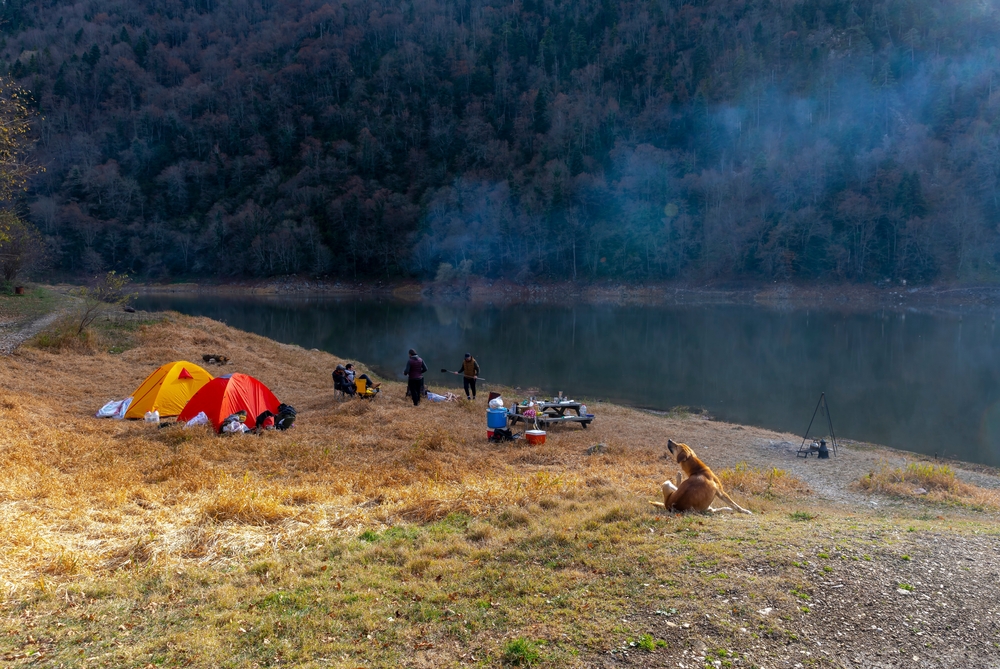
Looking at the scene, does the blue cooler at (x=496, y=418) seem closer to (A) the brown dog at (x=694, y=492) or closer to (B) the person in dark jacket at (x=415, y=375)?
(B) the person in dark jacket at (x=415, y=375)

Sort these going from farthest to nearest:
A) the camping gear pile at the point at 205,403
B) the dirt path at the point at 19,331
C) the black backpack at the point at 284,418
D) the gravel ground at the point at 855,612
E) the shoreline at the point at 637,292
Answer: the shoreline at the point at 637,292
the dirt path at the point at 19,331
the black backpack at the point at 284,418
the camping gear pile at the point at 205,403
the gravel ground at the point at 855,612

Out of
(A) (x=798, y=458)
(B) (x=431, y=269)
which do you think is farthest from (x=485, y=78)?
(A) (x=798, y=458)

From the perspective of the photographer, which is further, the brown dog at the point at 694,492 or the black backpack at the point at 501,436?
the black backpack at the point at 501,436

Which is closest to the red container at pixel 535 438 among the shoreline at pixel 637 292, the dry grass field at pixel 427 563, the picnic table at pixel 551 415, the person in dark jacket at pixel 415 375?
the picnic table at pixel 551 415

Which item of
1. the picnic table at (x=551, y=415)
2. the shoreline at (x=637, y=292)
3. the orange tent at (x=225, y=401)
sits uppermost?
the orange tent at (x=225, y=401)

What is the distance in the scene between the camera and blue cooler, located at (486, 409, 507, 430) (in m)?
12.4

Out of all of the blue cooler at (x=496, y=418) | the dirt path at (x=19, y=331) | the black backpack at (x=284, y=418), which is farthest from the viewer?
the dirt path at (x=19, y=331)

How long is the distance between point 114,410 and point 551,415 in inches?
368

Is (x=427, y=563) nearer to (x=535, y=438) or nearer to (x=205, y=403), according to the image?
(x=535, y=438)

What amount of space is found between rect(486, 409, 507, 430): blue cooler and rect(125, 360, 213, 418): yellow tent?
260 inches

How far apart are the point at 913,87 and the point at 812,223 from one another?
2826 centimetres

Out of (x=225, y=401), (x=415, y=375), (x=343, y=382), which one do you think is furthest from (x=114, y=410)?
(x=415, y=375)

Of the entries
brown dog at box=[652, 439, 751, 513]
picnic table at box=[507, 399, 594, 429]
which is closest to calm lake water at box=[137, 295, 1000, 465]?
picnic table at box=[507, 399, 594, 429]

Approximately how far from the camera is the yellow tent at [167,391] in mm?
12859
